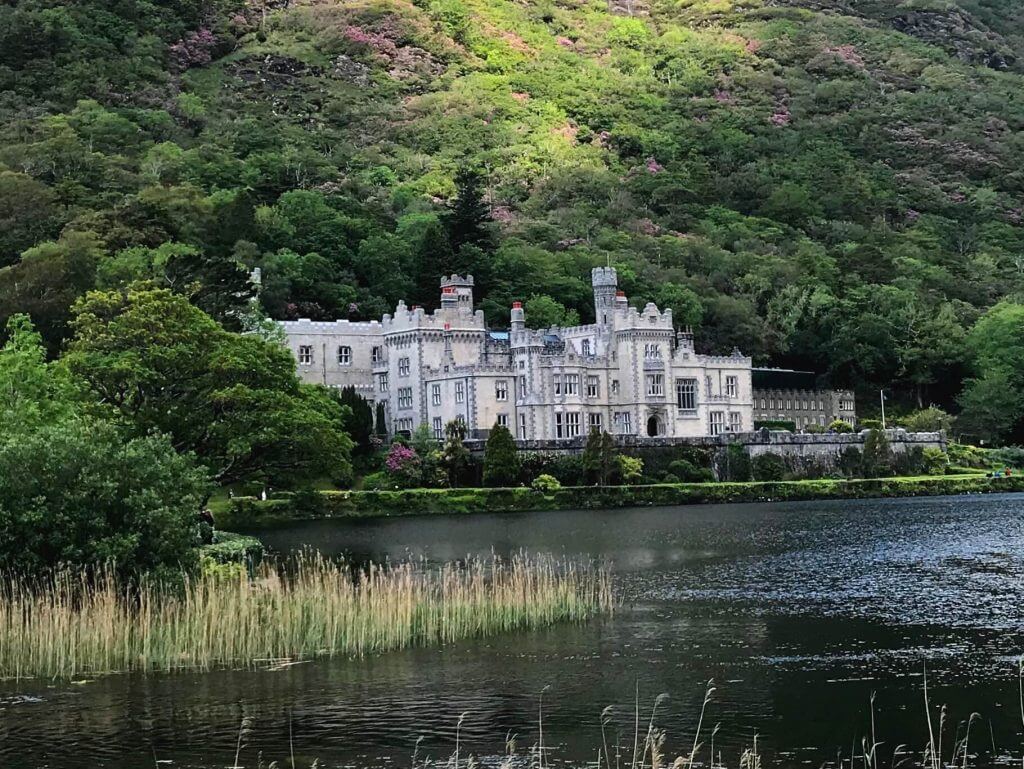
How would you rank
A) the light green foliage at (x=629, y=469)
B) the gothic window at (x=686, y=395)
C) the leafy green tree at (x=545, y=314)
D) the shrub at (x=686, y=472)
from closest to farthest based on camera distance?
1. the light green foliage at (x=629, y=469)
2. the shrub at (x=686, y=472)
3. the gothic window at (x=686, y=395)
4. the leafy green tree at (x=545, y=314)

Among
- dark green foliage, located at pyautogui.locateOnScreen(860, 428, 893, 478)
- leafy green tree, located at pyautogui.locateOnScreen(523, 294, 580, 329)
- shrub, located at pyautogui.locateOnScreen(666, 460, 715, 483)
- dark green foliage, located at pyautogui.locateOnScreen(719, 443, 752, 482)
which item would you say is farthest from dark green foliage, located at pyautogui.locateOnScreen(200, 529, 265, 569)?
leafy green tree, located at pyautogui.locateOnScreen(523, 294, 580, 329)

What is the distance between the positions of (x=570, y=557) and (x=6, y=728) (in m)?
28.1

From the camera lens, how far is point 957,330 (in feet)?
411

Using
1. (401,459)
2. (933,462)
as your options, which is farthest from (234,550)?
(933,462)

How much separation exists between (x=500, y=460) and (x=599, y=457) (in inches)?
226

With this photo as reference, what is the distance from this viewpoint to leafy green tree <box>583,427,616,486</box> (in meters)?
88.1

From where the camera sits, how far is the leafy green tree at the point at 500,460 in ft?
286

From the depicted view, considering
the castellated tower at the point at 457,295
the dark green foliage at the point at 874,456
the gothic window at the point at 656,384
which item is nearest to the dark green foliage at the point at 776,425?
the gothic window at the point at 656,384

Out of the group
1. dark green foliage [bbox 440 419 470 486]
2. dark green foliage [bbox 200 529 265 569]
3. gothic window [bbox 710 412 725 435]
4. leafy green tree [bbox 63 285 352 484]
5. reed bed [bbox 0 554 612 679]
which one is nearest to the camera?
reed bed [bbox 0 554 612 679]

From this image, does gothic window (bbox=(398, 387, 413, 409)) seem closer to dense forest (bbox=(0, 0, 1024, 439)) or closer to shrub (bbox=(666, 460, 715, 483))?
dense forest (bbox=(0, 0, 1024, 439))

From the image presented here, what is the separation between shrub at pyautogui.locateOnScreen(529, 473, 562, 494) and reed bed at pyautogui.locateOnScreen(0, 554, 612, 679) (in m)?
49.7

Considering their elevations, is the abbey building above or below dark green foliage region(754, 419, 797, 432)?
above

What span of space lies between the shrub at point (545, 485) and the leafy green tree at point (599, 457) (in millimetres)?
2513

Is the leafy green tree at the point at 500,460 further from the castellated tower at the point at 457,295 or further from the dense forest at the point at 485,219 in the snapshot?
the dense forest at the point at 485,219
